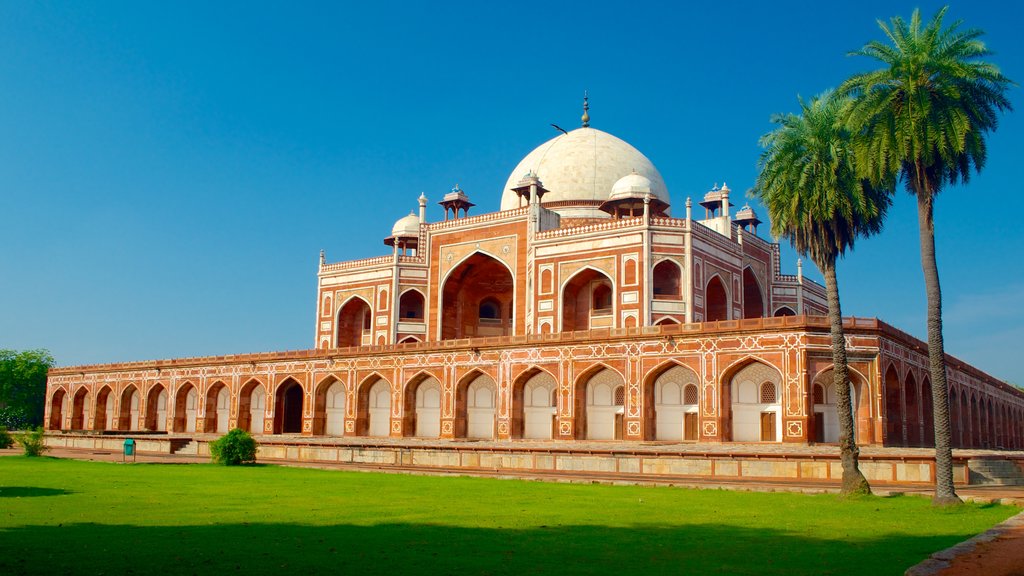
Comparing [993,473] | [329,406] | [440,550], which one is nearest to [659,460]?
[993,473]

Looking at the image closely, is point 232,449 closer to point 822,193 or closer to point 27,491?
point 27,491

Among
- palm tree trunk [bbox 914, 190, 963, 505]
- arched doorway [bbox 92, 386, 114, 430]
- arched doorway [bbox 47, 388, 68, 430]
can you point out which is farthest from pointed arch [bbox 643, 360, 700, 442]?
arched doorway [bbox 47, 388, 68, 430]

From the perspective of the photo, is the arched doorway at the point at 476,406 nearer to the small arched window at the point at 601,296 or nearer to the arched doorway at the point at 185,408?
the small arched window at the point at 601,296

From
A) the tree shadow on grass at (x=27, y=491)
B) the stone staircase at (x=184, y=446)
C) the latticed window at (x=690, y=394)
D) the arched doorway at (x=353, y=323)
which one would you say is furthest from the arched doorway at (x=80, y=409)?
the tree shadow on grass at (x=27, y=491)

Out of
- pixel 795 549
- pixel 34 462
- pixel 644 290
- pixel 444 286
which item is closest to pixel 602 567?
pixel 795 549

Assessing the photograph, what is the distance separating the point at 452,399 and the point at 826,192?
1839 centimetres

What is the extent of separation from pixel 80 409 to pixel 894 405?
4304 cm

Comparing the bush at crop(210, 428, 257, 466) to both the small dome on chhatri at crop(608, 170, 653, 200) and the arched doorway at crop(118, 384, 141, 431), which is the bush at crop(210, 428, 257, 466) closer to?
the small dome on chhatri at crop(608, 170, 653, 200)

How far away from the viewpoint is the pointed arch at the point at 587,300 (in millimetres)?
36594

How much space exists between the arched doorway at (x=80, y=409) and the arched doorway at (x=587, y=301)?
29099 mm

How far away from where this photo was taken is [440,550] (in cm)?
809

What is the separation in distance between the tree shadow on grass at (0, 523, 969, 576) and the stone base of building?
9.47 m

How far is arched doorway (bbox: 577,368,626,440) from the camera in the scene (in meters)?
29.4

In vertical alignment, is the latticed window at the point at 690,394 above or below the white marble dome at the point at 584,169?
below
